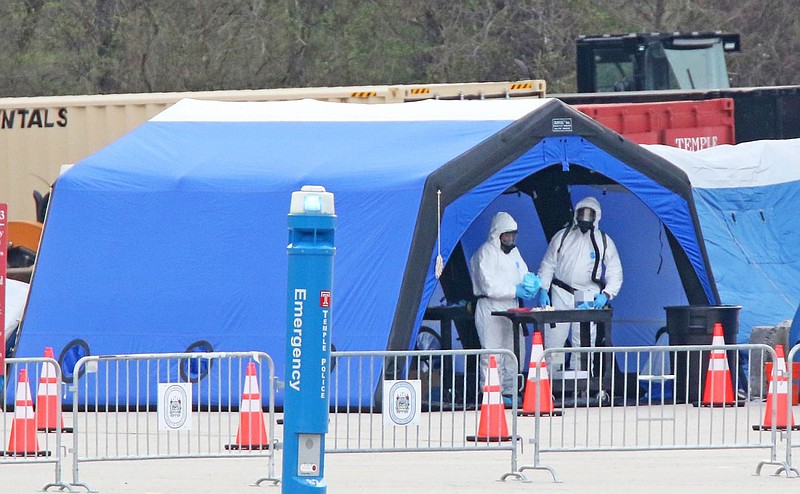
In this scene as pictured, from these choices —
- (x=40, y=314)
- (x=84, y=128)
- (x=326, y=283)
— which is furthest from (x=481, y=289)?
(x=84, y=128)

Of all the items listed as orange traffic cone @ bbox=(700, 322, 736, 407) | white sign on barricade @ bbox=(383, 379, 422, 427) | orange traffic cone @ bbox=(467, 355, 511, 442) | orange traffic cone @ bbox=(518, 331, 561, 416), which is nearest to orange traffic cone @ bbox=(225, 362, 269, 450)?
white sign on barricade @ bbox=(383, 379, 422, 427)

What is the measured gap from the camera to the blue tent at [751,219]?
17812 mm

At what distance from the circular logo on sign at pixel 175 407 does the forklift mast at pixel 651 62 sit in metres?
17.0

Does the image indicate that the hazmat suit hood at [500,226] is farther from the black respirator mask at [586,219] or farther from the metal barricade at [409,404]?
Result: the metal barricade at [409,404]

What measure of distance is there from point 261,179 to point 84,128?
9613mm

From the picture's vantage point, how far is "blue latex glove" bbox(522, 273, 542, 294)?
1465cm

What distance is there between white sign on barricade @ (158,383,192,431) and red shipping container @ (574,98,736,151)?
11.5 m

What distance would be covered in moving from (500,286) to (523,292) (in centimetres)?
20

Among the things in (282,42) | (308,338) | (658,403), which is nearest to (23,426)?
(308,338)

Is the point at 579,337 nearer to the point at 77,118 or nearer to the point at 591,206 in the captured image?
the point at 591,206

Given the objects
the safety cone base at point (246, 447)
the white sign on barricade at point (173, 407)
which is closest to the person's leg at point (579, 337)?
the safety cone base at point (246, 447)

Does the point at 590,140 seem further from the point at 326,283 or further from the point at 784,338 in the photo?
the point at 326,283

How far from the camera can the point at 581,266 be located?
1520 cm

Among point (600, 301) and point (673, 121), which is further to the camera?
point (673, 121)
